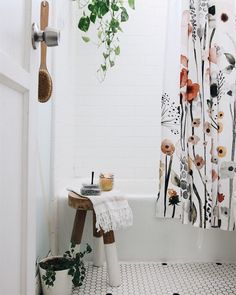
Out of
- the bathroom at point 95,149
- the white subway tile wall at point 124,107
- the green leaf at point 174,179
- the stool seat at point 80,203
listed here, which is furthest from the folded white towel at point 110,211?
the white subway tile wall at point 124,107

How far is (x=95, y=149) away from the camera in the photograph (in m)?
2.88

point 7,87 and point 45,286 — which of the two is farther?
point 45,286

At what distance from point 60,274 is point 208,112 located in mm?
1293

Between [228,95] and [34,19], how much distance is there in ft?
4.99

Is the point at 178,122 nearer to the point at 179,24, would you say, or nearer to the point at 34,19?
the point at 179,24

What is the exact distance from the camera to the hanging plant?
99.8 inches

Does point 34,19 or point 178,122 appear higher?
point 34,19

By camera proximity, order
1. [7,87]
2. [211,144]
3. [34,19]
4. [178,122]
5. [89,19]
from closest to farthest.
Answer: [7,87] < [34,19] < [211,144] < [178,122] < [89,19]

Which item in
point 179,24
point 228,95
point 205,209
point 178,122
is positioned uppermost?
point 179,24

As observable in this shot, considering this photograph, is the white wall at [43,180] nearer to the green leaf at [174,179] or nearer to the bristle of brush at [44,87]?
the bristle of brush at [44,87]

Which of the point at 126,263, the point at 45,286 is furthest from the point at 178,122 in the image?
the point at 45,286

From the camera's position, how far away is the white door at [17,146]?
26.5 inches

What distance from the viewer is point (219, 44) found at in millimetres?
2086

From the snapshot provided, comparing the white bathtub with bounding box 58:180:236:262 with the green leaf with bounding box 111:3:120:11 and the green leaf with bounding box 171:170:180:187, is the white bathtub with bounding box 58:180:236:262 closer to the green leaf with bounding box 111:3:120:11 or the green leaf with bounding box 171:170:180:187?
the green leaf with bounding box 171:170:180:187
